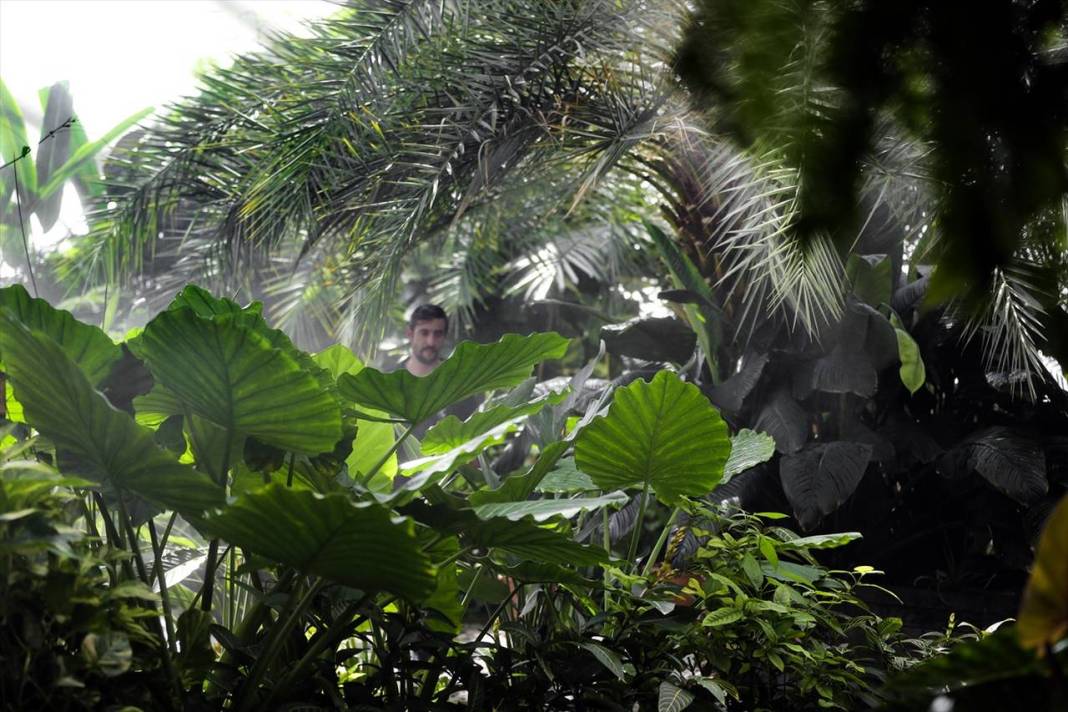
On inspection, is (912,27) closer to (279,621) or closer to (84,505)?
(279,621)

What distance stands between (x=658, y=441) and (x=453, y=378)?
0.43 m

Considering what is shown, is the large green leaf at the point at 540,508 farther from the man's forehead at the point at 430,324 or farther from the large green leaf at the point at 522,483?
the man's forehead at the point at 430,324

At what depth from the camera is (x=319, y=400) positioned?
171 cm

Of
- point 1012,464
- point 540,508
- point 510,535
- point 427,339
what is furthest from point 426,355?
point 540,508

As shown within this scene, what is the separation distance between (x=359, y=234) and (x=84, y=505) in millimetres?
3045

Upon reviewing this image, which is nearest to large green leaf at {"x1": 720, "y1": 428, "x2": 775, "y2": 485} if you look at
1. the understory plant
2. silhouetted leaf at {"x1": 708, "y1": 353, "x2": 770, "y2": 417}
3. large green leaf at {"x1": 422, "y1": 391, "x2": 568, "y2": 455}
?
the understory plant

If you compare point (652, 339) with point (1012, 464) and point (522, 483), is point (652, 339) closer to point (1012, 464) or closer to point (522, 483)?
point (1012, 464)

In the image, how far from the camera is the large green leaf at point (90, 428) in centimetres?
161

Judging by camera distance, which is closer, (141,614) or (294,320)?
(141,614)

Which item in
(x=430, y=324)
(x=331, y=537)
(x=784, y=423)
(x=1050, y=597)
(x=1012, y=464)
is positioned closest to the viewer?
(x=1050, y=597)

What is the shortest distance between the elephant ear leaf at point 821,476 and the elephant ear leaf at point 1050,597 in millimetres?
3056

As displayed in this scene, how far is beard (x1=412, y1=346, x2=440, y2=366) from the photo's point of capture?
4832 millimetres

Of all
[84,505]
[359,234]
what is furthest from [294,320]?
[84,505]

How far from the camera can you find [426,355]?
4848mm
